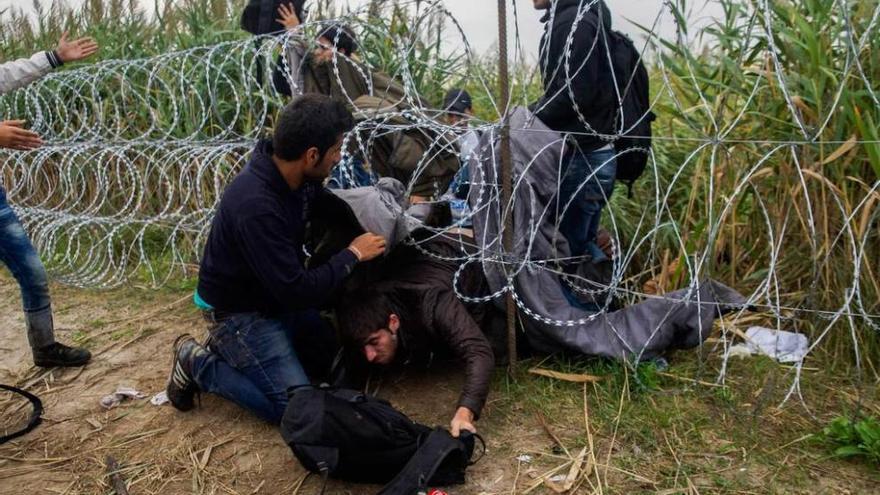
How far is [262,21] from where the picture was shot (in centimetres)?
548

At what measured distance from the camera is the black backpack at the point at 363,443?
2.72 metres

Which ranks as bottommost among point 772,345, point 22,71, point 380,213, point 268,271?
point 772,345

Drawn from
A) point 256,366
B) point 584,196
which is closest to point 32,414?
point 256,366

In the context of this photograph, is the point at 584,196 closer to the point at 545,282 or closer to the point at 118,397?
the point at 545,282

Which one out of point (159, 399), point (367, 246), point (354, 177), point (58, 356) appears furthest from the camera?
point (354, 177)

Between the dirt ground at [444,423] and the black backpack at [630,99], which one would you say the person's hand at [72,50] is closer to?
the dirt ground at [444,423]

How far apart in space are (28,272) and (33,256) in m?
0.09

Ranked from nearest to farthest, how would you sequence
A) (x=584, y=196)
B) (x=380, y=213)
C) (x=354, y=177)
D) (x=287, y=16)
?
(x=380, y=213), (x=584, y=196), (x=354, y=177), (x=287, y=16)

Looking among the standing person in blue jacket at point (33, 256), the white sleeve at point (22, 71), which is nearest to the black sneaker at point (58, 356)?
the standing person in blue jacket at point (33, 256)

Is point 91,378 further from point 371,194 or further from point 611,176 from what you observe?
point 611,176

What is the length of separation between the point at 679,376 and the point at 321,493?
65.6 inches

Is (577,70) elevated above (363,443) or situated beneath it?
elevated above

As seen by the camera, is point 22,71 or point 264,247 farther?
point 22,71

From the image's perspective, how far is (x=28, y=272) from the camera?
392 centimetres
